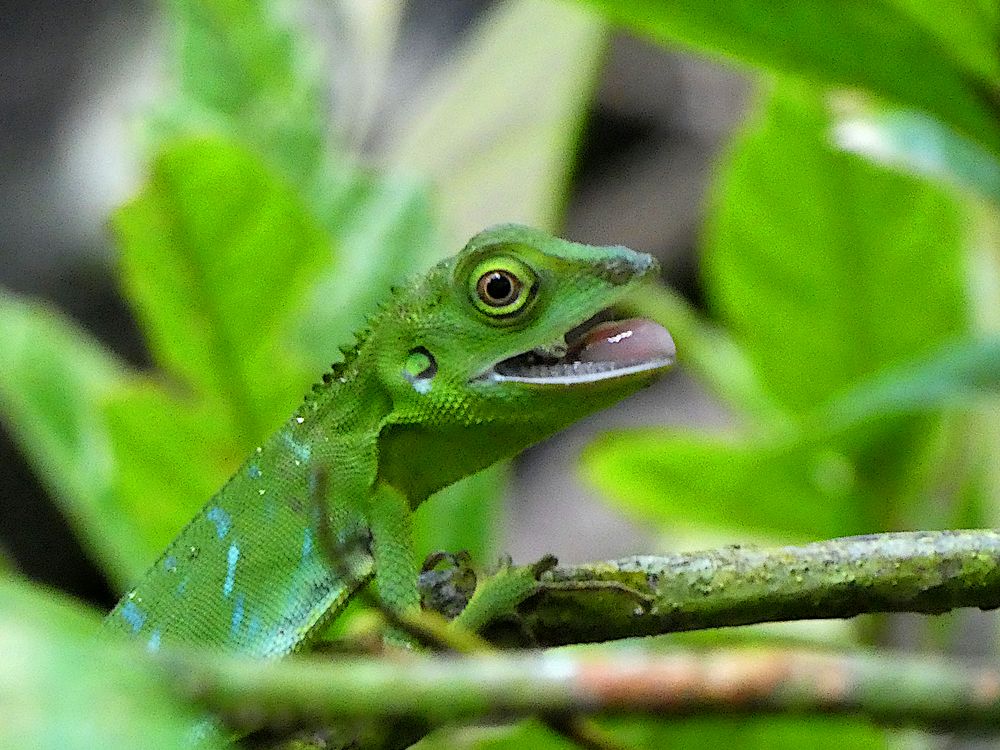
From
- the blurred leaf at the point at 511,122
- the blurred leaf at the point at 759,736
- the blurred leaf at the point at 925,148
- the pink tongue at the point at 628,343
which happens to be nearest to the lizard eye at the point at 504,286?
the pink tongue at the point at 628,343

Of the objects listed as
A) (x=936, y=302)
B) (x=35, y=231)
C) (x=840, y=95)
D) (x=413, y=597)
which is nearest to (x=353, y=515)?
(x=413, y=597)

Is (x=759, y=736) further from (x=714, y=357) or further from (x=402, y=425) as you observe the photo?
(x=714, y=357)

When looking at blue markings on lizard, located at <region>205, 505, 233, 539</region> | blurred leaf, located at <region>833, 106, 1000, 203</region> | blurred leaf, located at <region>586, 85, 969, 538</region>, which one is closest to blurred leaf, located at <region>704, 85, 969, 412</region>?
blurred leaf, located at <region>586, 85, 969, 538</region>

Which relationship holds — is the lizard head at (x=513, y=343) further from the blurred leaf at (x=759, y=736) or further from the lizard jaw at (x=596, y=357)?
the blurred leaf at (x=759, y=736)

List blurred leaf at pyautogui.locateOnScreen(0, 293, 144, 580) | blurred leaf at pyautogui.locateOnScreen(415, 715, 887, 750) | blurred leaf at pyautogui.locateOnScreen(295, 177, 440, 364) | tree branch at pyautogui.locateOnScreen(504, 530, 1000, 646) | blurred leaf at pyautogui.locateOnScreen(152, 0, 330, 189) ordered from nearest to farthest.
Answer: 1. tree branch at pyautogui.locateOnScreen(504, 530, 1000, 646)
2. blurred leaf at pyautogui.locateOnScreen(415, 715, 887, 750)
3. blurred leaf at pyautogui.locateOnScreen(0, 293, 144, 580)
4. blurred leaf at pyautogui.locateOnScreen(295, 177, 440, 364)
5. blurred leaf at pyautogui.locateOnScreen(152, 0, 330, 189)

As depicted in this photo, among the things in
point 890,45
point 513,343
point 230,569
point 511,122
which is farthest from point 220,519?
point 511,122

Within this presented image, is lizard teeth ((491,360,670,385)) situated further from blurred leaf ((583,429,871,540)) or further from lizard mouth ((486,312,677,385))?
blurred leaf ((583,429,871,540))

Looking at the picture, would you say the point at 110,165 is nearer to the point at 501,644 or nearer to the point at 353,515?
the point at 353,515
